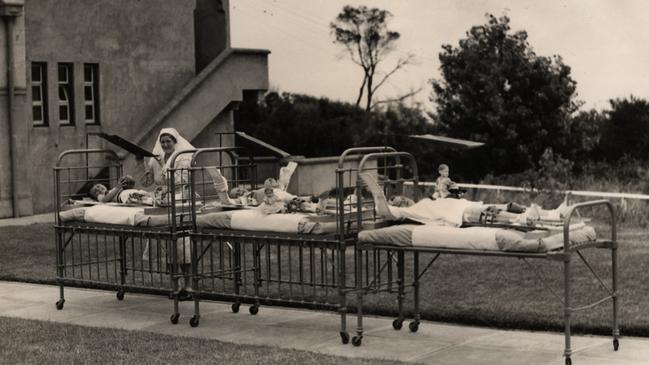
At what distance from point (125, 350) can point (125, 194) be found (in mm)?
3423

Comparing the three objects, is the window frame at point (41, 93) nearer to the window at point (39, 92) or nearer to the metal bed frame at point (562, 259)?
the window at point (39, 92)

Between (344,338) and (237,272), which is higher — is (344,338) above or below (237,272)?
below

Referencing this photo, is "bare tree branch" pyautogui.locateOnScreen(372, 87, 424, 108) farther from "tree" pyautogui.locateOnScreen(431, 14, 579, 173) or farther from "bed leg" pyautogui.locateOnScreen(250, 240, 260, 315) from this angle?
"bed leg" pyautogui.locateOnScreen(250, 240, 260, 315)

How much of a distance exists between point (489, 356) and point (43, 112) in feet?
65.6

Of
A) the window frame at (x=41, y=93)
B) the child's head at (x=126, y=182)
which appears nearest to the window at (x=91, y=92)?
the window frame at (x=41, y=93)

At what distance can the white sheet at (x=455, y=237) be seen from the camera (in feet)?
33.1

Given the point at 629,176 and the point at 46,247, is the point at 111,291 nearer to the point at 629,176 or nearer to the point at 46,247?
the point at 46,247

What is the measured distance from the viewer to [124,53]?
29859mm

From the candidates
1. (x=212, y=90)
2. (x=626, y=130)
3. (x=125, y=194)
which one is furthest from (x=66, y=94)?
(x=626, y=130)

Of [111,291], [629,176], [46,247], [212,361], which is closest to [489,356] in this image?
[212,361]

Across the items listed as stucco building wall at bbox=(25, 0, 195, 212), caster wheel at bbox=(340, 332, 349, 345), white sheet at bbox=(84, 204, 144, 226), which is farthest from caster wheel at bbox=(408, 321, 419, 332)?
stucco building wall at bbox=(25, 0, 195, 212)

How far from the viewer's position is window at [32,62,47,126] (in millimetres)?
28062

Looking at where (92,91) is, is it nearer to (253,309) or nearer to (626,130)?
(253,309)

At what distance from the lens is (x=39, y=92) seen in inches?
1110
